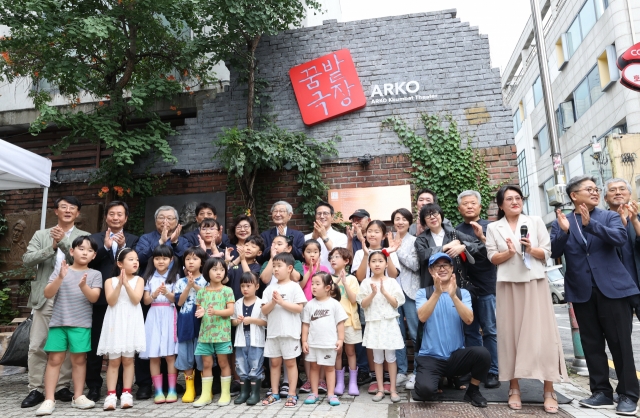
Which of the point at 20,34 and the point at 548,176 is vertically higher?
the point at 548,176

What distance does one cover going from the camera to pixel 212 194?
23.2ft

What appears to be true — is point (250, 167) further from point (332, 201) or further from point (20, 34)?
point (20, 34)

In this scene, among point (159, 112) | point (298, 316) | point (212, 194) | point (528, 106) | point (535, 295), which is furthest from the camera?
point (528, 106)

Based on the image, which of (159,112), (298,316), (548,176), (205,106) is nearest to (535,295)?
(298,316)

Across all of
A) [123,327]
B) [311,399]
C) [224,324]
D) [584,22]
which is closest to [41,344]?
[123,327]

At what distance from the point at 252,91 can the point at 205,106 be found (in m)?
0.94

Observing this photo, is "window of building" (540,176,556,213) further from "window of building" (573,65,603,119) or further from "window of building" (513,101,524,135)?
"window of building" (573,65,603,119)

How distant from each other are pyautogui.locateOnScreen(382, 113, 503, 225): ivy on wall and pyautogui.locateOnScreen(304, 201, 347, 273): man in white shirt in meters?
1.93

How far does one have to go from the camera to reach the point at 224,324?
426 cm

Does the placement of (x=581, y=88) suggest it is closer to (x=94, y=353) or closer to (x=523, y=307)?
(x=523, y=307)

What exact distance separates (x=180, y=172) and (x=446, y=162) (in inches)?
164

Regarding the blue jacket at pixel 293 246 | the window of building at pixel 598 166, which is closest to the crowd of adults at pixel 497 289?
the blue jacket at pixel 293 246

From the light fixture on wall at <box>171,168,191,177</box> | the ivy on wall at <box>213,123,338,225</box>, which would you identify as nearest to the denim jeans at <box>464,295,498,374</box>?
the ivy on wall at <box>213,123,338,225</box>

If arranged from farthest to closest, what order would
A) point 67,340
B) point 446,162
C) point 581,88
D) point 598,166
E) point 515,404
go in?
point 581,88, point 598,166, point 446,162, point 67,340, point 515,404
